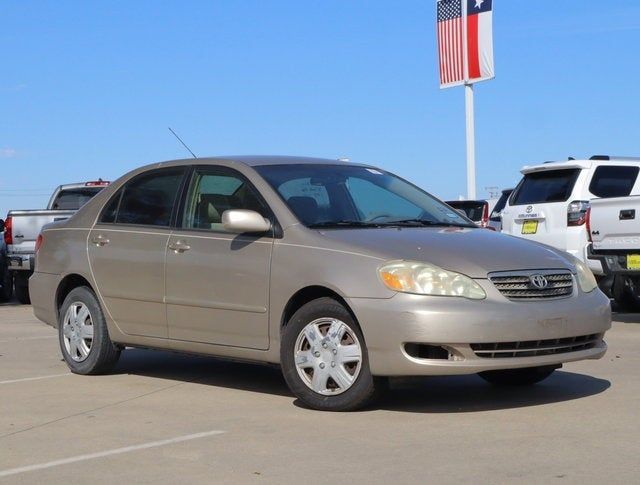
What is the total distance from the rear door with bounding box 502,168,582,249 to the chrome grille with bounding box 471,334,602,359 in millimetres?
7962

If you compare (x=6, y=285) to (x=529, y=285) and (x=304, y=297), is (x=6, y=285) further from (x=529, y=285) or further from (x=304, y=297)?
(x=529, y=285)

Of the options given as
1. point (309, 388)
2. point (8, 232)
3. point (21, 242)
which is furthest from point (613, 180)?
point (8, 232)

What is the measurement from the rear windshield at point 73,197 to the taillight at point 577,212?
9.48 meters

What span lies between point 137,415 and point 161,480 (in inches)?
73.4

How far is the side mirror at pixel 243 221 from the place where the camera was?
742 centimetres

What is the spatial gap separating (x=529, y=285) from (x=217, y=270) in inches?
84.2

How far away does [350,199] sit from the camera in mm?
8000

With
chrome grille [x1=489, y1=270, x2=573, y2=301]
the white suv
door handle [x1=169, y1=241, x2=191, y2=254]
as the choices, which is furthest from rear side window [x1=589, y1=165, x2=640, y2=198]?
door handle [x1=169, y1=241, x2=191, y2=254]

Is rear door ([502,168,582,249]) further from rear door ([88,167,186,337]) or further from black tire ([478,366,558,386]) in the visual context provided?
rear door ([88,167,186,337])

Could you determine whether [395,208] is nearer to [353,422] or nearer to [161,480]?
[353,422]

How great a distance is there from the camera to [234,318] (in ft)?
25.2

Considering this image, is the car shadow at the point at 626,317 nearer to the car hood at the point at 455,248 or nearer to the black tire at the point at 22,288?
the car hood at the point at 455,248

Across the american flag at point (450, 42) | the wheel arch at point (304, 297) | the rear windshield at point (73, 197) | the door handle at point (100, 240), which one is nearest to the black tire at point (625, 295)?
the door handle at point (100, 240)

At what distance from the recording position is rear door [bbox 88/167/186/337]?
8.32 meters
